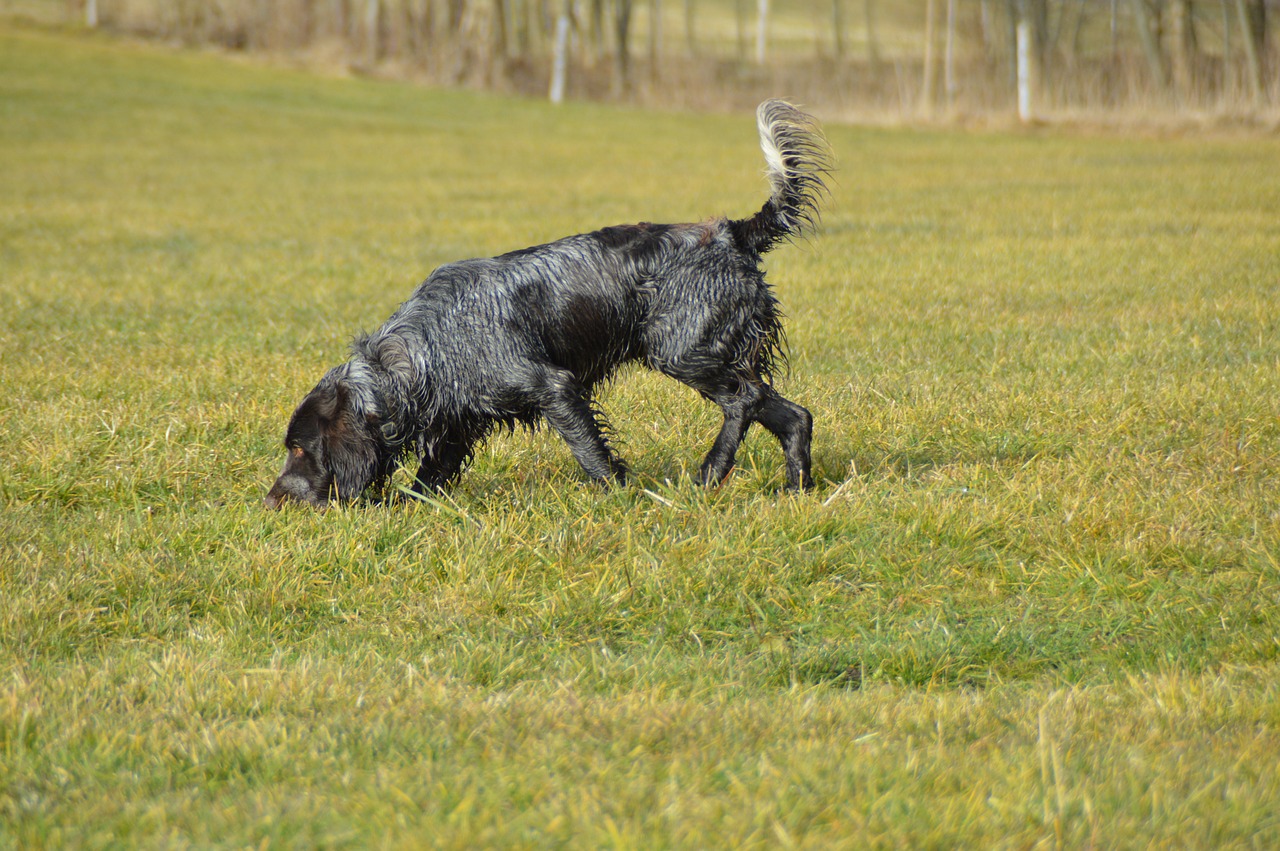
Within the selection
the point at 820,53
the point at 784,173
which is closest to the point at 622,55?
the point at 820,53

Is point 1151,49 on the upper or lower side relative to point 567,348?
upper

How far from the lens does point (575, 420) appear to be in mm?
4332

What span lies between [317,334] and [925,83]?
2395 centimetres

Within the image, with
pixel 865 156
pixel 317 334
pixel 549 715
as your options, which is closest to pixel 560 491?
pixel 549 715

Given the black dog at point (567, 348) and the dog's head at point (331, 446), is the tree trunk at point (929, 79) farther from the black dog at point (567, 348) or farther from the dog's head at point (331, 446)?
the dog's head at point (331, 446)

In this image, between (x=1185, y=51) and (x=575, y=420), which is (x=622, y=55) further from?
(x=575, y=420)

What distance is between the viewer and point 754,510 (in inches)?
170

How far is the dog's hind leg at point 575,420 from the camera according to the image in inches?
170

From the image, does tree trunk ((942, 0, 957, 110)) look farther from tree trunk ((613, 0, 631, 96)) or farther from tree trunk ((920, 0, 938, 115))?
tree trunk ((613, 0, 631, 96))

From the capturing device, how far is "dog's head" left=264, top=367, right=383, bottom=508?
14.2 ft

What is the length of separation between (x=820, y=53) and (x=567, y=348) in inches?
1575

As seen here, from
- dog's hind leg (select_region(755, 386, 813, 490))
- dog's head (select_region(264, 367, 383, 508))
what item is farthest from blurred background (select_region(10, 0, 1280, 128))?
A: dog's head (select_region(264, 367, 383, 508))

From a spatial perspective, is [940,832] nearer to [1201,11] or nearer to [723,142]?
[723,142]

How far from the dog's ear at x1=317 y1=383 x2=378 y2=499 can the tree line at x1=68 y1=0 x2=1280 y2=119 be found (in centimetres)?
2315
